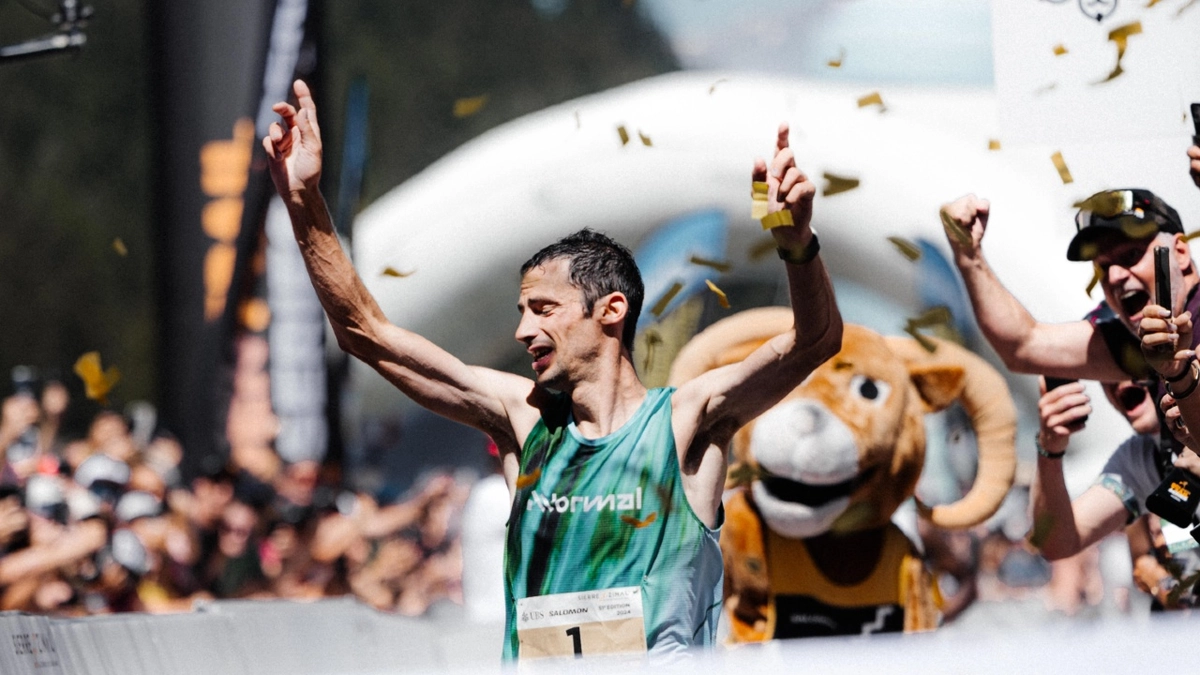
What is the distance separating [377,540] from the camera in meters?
6.91

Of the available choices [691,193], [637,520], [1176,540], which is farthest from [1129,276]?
[691,193]

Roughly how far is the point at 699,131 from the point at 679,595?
4454 mm

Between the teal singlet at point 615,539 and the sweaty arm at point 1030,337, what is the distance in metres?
1.02

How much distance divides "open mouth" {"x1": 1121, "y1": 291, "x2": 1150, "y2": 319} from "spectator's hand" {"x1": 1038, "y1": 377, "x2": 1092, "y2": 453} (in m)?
0.42

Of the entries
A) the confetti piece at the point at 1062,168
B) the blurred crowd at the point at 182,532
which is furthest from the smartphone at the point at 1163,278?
the blurred crowd at the point at 182,532

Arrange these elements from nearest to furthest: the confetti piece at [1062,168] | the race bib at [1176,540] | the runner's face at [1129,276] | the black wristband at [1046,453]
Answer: the runner's face at [1129,276] < the confetti piece at [1062,168] < the black wristband at [1046,453] < the race bib at [1176,540]

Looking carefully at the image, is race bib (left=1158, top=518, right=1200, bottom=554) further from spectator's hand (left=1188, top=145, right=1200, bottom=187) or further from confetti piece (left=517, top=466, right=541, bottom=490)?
confetti piece (left=517, top=466, right=541, bottom=490)

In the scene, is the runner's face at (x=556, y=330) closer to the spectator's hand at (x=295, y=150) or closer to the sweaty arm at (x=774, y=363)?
the sweaty arm at (x=774, y=363)

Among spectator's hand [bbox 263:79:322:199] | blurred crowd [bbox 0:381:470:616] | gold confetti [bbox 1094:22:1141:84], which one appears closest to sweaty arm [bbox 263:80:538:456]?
spectator's hand [bbox 263:79:322:199]

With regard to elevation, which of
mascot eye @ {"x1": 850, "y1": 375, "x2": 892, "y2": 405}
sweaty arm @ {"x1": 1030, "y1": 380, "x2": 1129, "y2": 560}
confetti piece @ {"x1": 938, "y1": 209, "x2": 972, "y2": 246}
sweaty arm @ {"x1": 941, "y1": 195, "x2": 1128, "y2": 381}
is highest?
confetti piece @ {"x1": 938, "y1": 209, "x2": 972, "y2": 246}

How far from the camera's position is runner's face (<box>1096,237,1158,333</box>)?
3291 millimetres

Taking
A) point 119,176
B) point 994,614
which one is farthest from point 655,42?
point 994,614

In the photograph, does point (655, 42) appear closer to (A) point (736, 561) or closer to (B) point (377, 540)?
(B) point (377, 540)

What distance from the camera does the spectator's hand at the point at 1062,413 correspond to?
3705 mm
